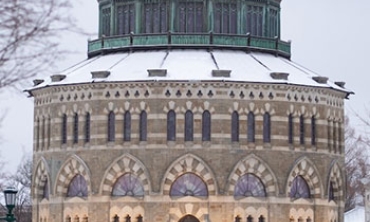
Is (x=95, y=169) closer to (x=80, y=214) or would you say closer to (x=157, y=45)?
(x=80, y=214)

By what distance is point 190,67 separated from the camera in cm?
6059

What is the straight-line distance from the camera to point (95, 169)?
198 feet

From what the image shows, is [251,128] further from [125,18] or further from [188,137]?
[125,18]

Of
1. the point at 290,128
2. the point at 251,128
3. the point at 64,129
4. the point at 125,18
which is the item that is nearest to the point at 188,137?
the point at 251,128

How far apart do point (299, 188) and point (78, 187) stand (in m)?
11.5

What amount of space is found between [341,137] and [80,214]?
49.9 feet

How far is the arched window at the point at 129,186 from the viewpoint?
196 ft

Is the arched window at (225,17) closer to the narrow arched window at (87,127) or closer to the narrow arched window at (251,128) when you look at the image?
the narrow arched window at (251,128)

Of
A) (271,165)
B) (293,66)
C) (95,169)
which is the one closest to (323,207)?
(271,165)

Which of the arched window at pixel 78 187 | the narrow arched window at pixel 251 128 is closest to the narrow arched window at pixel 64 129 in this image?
the arched window at pixel 78 187

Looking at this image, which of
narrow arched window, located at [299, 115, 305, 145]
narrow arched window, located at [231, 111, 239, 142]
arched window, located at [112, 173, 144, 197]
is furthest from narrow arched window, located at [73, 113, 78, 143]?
narrow arched window, located at [299, 115, 305, 145]

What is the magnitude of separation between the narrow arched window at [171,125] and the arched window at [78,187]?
528 cm

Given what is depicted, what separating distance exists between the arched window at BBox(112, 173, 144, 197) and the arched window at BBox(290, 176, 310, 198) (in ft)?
26.1

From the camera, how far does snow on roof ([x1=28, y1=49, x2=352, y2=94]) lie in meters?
59.7
